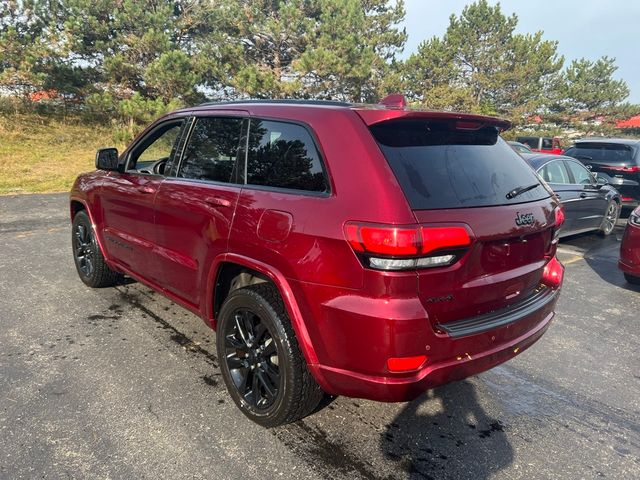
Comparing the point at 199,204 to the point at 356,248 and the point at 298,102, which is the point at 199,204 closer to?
the point at 298,102

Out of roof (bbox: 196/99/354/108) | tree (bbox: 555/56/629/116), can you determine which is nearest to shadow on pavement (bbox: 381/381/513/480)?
roof (bbox: 196/99/354/108)

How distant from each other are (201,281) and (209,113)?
1162 millimetres

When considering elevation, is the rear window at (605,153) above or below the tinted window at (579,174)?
above

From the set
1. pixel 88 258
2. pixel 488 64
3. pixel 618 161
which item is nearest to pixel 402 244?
pixel 88 258

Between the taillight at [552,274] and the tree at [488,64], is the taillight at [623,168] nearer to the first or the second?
the taillight at [552,274]

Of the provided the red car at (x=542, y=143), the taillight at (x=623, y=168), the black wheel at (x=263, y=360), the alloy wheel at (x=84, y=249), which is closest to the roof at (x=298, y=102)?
the black wheel at (x=263, y=360)

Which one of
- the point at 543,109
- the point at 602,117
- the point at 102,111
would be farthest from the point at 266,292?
the point at 602,117

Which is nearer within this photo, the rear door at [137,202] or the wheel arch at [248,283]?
the wheel arch at [248,283]

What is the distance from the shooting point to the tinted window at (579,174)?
742cm

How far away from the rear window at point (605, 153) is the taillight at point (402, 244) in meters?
9.61

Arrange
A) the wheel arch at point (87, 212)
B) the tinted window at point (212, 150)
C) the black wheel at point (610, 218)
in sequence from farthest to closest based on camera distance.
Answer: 1. the black wheel at point (610, 218)
2. the wheel arch at point (87, 212)
3. the tinted window at point (212, 150)

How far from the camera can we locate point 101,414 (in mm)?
2713

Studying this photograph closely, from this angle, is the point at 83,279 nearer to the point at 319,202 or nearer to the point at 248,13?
the point at 319,202

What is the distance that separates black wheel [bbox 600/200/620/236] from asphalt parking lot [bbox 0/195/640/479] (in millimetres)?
4852
